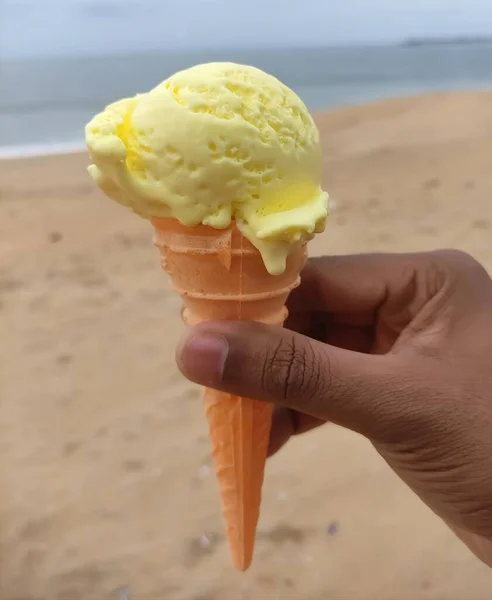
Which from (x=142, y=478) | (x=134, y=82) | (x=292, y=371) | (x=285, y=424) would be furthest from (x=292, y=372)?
(x=134, y=82)

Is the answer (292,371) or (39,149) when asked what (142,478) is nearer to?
(292,371)

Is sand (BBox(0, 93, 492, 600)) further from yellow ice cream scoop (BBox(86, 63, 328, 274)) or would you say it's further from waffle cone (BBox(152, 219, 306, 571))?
yellow ice cream scoop (BBox(86, 63, 328, 274))

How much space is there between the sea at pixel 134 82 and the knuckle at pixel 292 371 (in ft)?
24.6

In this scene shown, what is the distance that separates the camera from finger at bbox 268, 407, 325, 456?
1.90 m

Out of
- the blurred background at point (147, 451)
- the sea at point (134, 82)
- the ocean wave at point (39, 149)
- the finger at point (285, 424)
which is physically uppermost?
the finger at point (285, 424)

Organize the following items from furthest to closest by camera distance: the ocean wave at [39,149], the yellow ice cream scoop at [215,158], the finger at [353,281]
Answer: the ocean wave at [39,149] → the finger at [353,281] → the yellow ice cream scoop at [215,158]

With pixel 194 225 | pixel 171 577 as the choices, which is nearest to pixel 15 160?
pixel 171 577

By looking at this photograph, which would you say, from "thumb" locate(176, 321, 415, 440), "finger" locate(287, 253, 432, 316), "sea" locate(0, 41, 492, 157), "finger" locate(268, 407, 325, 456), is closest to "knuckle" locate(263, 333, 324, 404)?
"thumb" locate(176, 321, 415, 440)

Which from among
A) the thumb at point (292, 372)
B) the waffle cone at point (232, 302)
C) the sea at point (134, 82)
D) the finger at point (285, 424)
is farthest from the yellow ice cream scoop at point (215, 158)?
the sea at point (134, 82)

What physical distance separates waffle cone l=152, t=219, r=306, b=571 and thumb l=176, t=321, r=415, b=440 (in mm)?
61

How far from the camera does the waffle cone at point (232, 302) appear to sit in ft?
3.59

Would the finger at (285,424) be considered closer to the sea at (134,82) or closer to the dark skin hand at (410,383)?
the dark skin hand at (410,383)

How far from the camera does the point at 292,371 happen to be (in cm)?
115

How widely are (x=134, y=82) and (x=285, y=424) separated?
14499 mm
